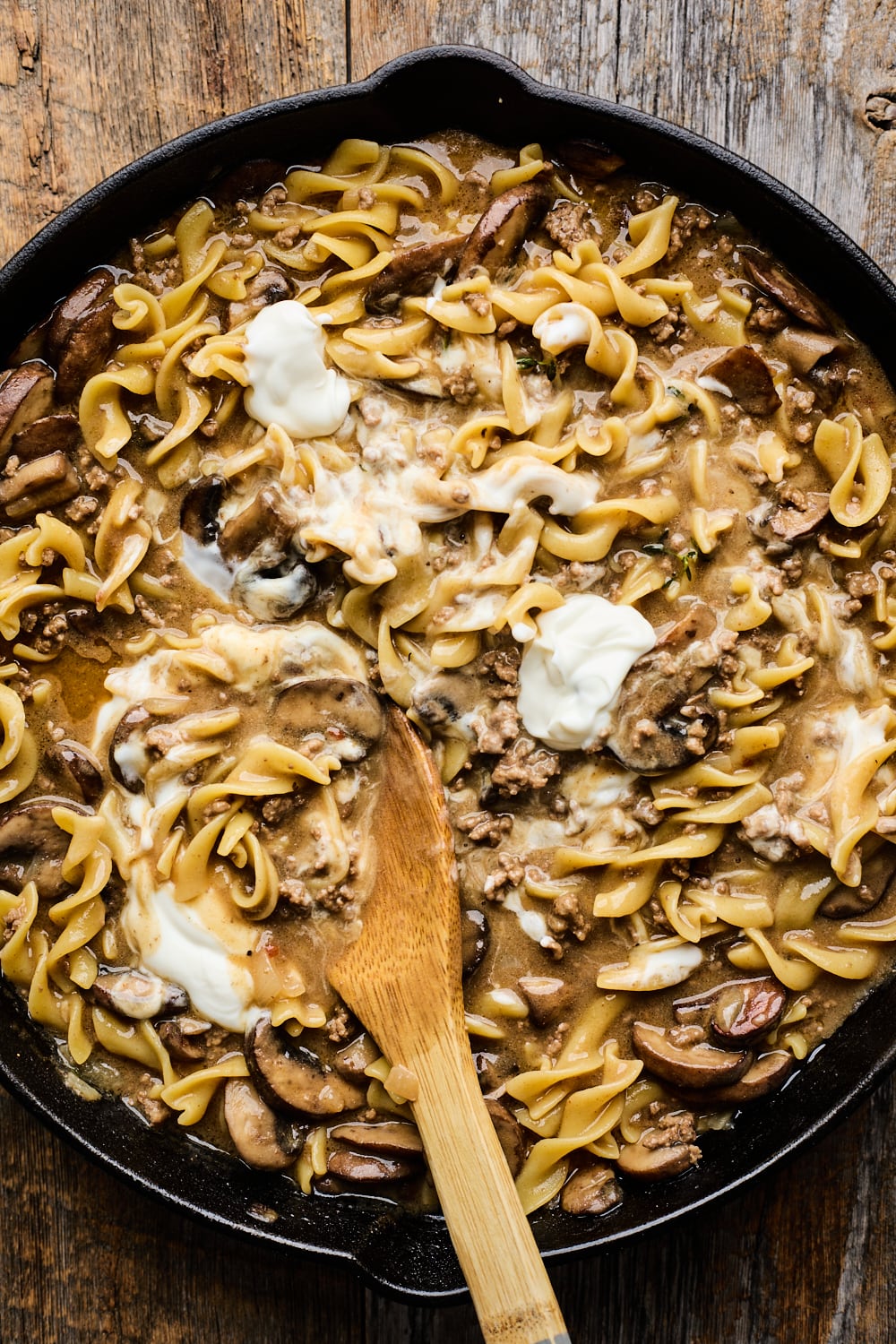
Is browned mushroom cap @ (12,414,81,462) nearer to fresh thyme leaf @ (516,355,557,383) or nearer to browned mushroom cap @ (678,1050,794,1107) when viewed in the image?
fresh thyme leaf @ (516,355,557,383)

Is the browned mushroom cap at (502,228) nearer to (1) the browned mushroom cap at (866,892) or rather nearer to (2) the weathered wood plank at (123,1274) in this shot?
(1) the browned mushroom cap at (866,892)

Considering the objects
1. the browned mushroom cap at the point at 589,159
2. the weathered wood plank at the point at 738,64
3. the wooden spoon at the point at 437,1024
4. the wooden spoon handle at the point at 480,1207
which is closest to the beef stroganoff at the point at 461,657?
the browned mushroom cap at the point at 589,159

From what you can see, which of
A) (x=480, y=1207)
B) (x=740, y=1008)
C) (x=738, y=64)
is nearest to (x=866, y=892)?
(x=740, y=1008)

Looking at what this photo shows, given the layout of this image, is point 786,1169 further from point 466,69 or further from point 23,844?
point 466,69

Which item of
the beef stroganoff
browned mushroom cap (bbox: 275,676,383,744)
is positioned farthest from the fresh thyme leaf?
browned mushroom cap (bbox: 275,676,383,744)

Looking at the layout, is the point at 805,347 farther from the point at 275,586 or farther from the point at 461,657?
the point at 275,586

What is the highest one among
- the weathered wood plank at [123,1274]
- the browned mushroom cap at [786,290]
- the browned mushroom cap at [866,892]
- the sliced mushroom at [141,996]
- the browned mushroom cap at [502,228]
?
the browned mushroom cap at [502,228]
